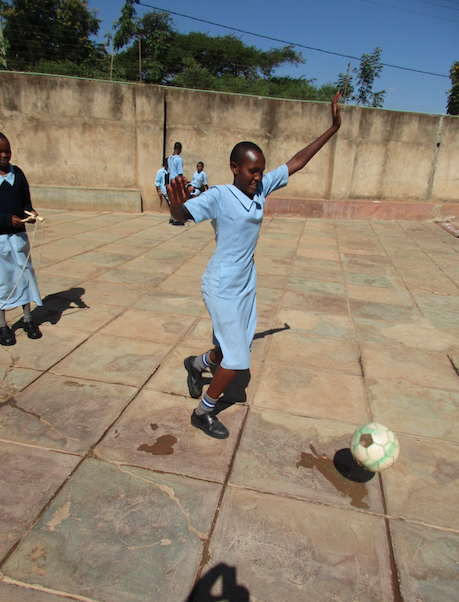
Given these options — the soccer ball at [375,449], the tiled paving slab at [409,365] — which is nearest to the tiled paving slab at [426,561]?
the soccer ball at [375,449]

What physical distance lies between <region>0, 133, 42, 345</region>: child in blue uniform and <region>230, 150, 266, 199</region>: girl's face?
89.1 inches

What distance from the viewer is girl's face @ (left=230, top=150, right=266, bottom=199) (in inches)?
93.0

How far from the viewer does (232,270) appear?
2.50 m

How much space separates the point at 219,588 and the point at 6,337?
2.96m

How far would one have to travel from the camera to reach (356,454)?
2420 mm

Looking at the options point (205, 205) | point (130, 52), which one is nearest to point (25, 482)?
point (205, 205)

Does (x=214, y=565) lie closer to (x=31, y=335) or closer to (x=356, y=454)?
(x=356, y=454)

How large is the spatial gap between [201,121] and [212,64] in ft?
135

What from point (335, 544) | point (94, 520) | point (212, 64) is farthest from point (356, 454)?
point (212, 64)

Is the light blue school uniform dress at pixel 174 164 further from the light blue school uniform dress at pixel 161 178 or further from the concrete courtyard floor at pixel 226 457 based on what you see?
the concrete courtyard floor at pixel 226 457

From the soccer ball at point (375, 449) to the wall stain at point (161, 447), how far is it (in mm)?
1083

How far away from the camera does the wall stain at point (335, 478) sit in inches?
91.7

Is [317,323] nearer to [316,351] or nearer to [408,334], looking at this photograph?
[316,351]

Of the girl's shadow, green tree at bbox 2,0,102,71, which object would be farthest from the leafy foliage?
the girl's shadow
